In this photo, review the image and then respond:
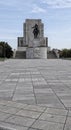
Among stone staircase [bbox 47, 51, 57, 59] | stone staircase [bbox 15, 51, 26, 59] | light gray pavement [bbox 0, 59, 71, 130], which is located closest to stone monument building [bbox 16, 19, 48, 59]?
stone staircase [bbox 15, 51, 26, 59]

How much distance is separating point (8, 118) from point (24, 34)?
9664 centimetres

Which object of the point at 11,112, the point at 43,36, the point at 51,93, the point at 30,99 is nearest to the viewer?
the point at 11,112

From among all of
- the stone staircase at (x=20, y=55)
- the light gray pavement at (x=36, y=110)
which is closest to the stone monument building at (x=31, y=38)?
the stone staircase at (x=20, y=55)

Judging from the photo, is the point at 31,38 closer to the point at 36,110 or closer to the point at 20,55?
the point at 20,55

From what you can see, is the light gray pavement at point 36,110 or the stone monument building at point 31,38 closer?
the light gray pavement at point 36,110

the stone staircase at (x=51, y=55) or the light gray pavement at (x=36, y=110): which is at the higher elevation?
the light gray pavement at (x=36, y=110)

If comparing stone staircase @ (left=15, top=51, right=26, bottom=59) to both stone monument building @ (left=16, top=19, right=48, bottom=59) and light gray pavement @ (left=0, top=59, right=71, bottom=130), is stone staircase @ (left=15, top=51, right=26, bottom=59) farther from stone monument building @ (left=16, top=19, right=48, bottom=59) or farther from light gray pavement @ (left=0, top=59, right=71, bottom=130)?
light gray pavement @ (left=0, top=59, right=71, bottom=130)

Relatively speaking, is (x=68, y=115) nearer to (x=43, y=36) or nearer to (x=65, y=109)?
(x=65, y=109)

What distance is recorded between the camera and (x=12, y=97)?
8953mm

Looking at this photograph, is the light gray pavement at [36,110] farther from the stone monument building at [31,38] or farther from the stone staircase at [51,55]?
the stone staircase at [51,55]

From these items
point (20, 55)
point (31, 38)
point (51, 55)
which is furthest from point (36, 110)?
A: point (31, 38)

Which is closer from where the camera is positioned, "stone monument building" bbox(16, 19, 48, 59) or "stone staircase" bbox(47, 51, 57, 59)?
"stone staircase" bbox(47, 51, 57, 59)

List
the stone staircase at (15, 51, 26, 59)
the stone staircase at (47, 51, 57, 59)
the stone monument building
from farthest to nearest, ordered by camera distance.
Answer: the stone monument building → the stone staircase at (47, 51, 57, 59) → the stone staircase at (15, 51, 26, 59)

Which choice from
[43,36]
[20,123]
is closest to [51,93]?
[20,123]
